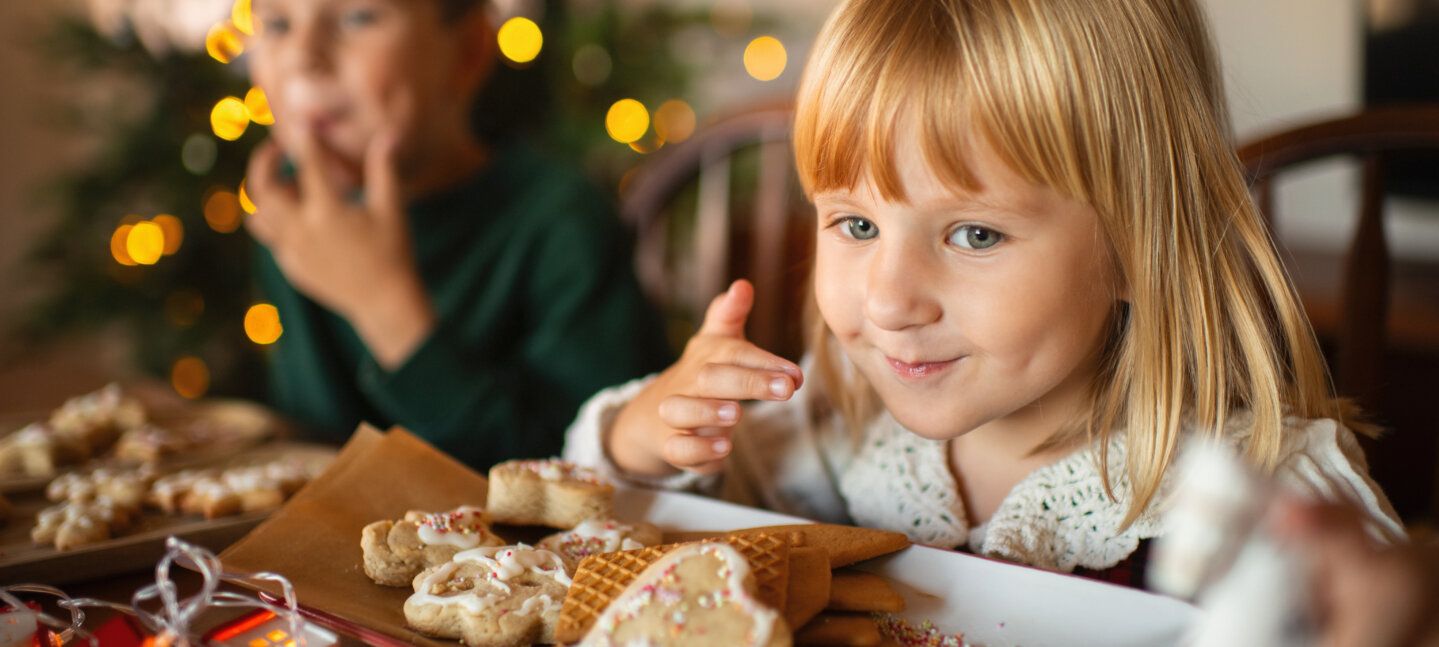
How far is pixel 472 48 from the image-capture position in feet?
5.63

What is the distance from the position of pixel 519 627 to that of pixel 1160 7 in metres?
0.67

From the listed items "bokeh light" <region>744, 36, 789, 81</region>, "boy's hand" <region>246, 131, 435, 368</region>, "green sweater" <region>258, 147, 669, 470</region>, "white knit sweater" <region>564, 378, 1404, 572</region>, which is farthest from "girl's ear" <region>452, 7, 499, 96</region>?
"bokeh light" <region>744, 36, 789, 81</region>

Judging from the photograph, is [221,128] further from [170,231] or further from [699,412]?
[699,412]

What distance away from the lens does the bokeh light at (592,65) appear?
8.90 ft

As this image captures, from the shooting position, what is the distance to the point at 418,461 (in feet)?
2.86

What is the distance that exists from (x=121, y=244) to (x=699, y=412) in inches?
98.9

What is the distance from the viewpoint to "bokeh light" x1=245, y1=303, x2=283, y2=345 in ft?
9.18

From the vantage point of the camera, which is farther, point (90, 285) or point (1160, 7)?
point (90, 285)

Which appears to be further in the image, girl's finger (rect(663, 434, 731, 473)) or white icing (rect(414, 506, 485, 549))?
girl's finger (rect(663, 434, 731, 473))

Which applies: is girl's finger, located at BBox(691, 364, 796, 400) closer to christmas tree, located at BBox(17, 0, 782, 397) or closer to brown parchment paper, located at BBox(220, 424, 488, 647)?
brown parchment paper, located at BBox(220, 424, 488, 647)

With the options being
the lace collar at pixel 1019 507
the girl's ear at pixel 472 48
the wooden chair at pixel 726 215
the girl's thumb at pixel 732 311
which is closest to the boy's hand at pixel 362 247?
the girl's ear at pixel 472 48

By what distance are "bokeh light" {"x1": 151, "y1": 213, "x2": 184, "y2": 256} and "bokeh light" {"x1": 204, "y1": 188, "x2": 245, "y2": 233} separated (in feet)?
0.26

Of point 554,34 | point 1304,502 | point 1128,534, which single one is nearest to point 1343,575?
point 1304,502

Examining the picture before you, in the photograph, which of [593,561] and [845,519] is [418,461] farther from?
[845,519]
